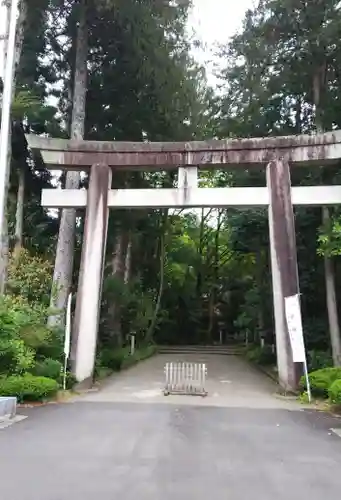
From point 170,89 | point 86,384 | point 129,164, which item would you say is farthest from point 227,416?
point 170,89

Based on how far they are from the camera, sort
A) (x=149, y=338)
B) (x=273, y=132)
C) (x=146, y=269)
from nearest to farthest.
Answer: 1. (x=273, y=132)
2. (x=149, y=338)
3. (x=146, y=269)

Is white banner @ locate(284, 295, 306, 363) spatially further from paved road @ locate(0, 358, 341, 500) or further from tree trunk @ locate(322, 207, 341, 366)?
tree trunk @ locate(322, 207, 341, 366)

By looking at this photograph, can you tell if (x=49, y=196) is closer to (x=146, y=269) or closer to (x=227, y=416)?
(x=227, y=416)

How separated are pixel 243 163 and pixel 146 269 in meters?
17.7

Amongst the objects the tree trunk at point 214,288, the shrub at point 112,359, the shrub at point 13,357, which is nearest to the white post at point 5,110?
the shrub at point 13,357

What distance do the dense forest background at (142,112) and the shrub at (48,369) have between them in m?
0.06

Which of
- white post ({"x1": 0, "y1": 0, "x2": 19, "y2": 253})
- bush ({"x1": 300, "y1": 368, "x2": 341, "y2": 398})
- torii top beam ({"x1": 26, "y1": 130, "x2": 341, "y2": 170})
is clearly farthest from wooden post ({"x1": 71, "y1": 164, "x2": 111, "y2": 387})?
bush ({"x1": 300, "y1": 368, "x2": 341, "y2": 398})

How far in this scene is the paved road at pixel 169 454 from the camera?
172 inches

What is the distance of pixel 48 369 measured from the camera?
35.5 ft

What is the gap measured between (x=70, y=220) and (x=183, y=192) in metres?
3.53

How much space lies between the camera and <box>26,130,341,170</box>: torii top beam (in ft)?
41.1

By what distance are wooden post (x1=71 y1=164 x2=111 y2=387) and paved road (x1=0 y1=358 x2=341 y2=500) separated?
227cm

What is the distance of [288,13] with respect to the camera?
44.5ft

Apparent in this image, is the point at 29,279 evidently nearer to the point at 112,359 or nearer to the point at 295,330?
the point at 112,359
